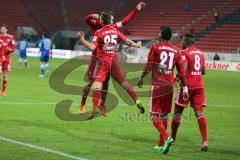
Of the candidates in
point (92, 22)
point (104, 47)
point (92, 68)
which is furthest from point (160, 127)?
point (92, 22)

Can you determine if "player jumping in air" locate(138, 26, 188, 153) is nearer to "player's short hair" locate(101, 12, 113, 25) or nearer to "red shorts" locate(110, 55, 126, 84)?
"player's short hair" locate(101, 12, 113, 25)

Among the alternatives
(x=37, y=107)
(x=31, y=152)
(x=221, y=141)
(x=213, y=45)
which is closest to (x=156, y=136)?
(x=221, y=141)

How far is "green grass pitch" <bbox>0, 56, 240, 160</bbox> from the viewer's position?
10.3 m

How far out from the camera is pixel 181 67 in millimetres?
10617

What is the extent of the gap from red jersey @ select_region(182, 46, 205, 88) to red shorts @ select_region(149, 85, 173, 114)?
2.44 ft

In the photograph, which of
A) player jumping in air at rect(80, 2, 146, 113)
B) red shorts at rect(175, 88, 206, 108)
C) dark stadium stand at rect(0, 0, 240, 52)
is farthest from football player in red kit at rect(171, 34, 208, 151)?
dark stadium stand at rect(0, 0, 240, 52)

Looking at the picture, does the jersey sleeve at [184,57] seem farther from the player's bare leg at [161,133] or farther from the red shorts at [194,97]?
the player's bare leg at [161,133]

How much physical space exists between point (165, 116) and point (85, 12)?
5265 cm

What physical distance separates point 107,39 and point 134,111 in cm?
444

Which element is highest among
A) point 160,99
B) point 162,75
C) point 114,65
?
point 114,65

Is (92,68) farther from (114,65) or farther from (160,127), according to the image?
(160,127)

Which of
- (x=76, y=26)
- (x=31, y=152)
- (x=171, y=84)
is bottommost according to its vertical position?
(x=31, y=152)

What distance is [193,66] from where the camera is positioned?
11133mm

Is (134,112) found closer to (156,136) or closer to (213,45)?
(156,136)
